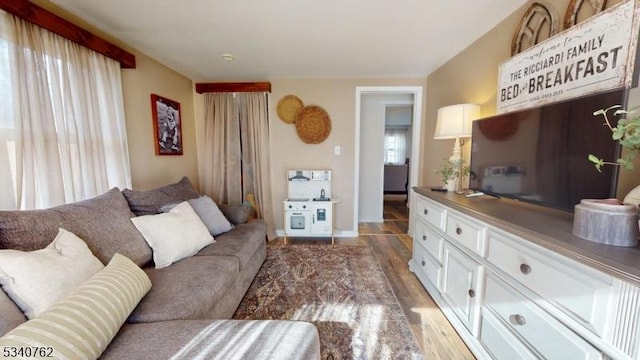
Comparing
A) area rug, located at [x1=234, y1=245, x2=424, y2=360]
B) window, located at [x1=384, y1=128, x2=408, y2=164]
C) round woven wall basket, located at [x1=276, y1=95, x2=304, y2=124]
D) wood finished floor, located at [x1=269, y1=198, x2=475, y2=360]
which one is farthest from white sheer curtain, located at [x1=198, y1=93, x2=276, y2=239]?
window, located at [x1=384, y1=128, x2=408, y2=164]

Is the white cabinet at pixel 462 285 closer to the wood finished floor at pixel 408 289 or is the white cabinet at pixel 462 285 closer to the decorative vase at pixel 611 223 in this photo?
the wood finished floor at pixel 408 289

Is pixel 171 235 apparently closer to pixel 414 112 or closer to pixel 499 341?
pixel 499 341

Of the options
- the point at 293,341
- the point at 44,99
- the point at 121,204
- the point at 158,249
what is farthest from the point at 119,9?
the point at 293,341

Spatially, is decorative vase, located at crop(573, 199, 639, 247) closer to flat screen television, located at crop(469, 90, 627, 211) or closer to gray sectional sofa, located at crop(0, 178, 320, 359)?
flat screen television, located at crop(469, 90, 627, 211)

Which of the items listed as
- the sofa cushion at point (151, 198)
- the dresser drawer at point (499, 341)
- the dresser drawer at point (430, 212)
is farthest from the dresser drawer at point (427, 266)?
the sofa cushion at point (151, 198)

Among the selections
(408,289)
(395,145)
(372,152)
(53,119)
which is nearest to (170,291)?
(53,119)

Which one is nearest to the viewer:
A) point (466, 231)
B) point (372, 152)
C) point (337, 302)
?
point (466, 231)

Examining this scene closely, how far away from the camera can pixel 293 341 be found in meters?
0.93

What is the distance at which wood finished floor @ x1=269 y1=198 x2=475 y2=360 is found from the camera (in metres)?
1.48

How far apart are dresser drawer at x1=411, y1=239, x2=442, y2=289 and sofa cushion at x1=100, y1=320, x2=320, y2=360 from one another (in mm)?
1255

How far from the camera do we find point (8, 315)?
83cm

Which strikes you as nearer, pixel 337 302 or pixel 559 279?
pixel 559 279

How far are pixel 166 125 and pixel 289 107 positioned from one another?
57.7 inches

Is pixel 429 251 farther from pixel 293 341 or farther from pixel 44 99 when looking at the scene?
pixel 44 99
